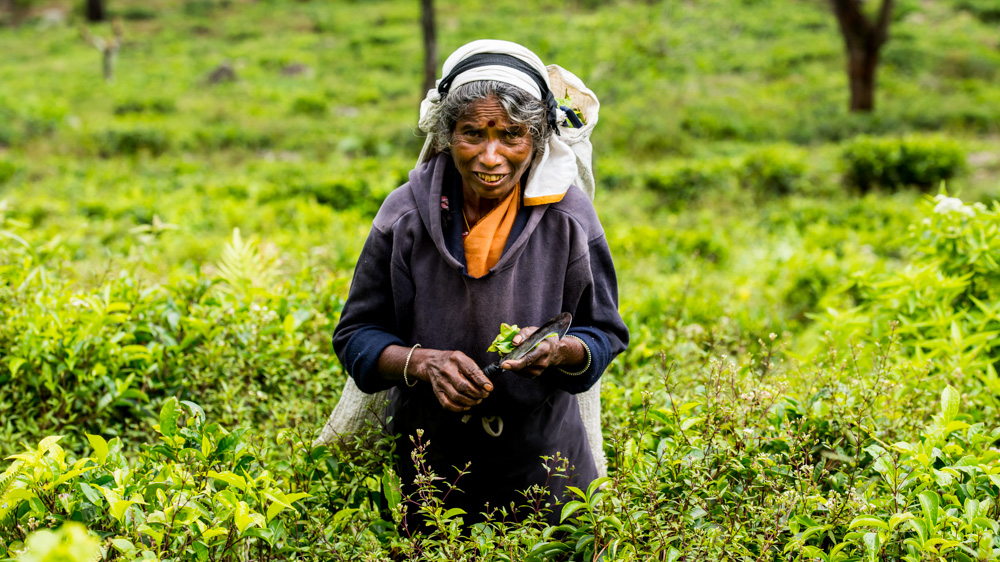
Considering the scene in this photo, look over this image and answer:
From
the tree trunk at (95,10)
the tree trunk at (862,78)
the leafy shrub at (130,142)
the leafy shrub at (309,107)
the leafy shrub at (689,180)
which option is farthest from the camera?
the tree trunk at (95,10)

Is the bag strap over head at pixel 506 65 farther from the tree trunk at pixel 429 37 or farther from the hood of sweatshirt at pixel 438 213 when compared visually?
the tree trunk at pixel 429 37

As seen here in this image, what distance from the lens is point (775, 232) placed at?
8.03m

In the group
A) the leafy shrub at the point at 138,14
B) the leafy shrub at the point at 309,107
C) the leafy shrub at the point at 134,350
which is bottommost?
the leafy shrub at the point at 309,107

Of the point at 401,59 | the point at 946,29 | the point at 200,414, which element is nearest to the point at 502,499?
the point at 200,414

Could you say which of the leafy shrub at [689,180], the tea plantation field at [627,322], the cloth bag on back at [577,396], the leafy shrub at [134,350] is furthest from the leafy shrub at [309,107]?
the cloth bag on back at [577,396]

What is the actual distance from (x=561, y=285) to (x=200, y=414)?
1.02m

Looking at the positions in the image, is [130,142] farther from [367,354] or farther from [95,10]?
[95,10]

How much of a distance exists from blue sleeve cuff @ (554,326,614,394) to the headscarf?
37cm

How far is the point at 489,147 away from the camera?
194cm

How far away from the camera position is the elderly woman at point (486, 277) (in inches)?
76.4

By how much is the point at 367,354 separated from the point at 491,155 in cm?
61

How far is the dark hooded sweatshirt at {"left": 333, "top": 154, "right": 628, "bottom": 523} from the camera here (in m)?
1.99

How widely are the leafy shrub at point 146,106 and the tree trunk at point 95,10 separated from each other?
13491 millimetres

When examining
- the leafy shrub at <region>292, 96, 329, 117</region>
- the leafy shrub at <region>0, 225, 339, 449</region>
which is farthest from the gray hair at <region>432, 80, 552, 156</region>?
the leafy shrub at <region>292, 96, 329, 117</region>
